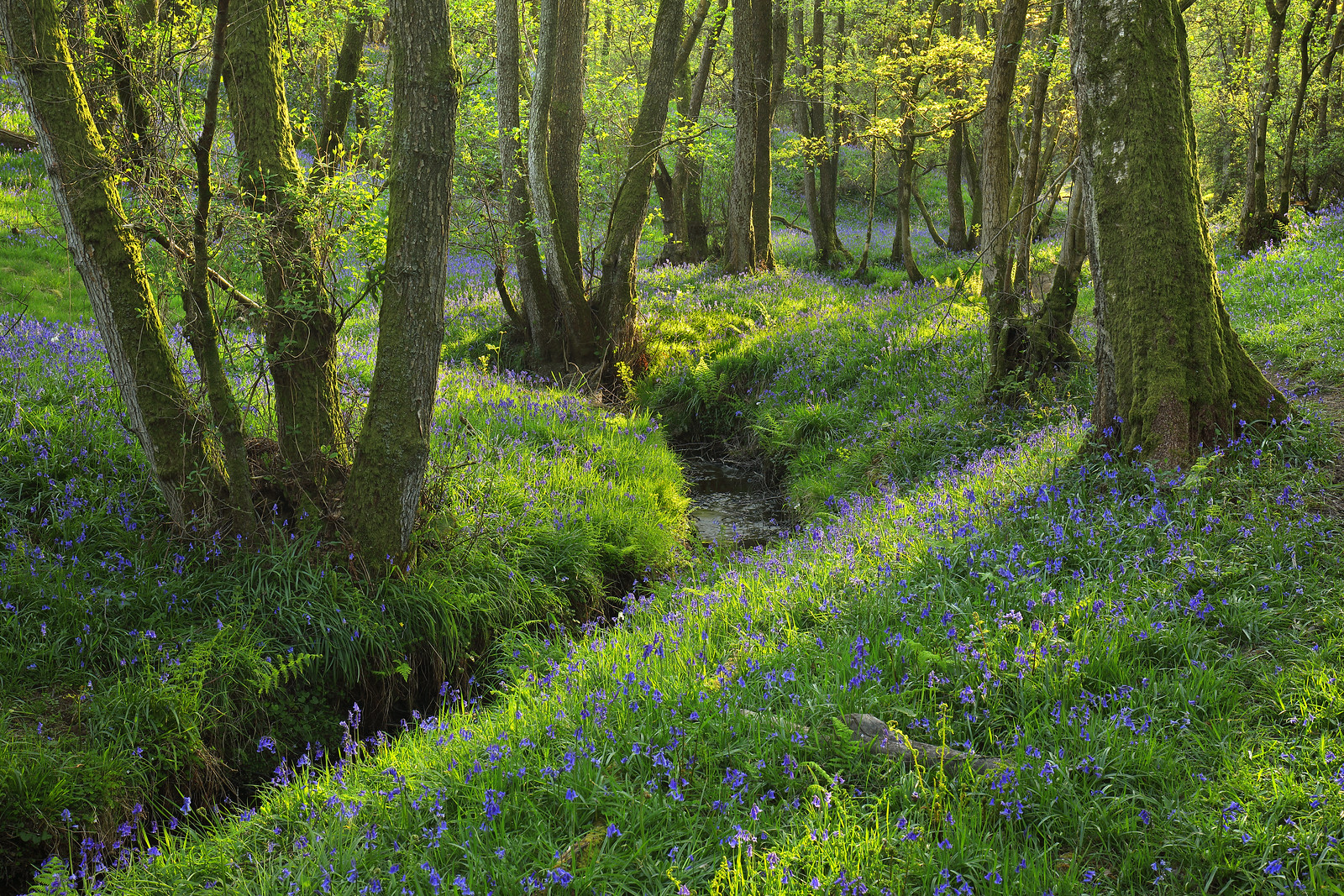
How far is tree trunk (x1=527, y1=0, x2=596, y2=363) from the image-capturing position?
10367 mm

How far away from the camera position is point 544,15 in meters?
10.2

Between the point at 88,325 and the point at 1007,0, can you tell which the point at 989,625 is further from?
→ the point at 88,325

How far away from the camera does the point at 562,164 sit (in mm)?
11352

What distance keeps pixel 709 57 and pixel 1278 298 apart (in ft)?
47.0

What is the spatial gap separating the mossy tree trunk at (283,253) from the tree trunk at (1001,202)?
5954mm

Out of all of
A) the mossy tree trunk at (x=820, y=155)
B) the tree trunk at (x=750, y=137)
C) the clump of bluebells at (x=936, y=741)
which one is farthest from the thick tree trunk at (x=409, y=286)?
the mossy tree trunk at (x=820, y=155)

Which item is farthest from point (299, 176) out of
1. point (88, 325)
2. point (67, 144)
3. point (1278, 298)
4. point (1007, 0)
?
point (1278, 298)

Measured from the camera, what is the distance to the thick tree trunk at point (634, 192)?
10.9 meters

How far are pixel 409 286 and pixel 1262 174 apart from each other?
16414mm

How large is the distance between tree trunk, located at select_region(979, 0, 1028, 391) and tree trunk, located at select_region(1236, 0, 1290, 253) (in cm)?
825

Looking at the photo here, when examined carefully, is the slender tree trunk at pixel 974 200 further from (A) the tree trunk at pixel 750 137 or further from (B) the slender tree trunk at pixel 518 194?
(B) the slender tree trunk at pixel 518 194

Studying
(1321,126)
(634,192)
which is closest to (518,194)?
(634,192)

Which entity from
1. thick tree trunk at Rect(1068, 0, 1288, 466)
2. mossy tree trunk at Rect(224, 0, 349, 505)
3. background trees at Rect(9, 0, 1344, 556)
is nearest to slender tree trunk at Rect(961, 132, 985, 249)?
background trees at Rect(9, 0, 1344, 556)

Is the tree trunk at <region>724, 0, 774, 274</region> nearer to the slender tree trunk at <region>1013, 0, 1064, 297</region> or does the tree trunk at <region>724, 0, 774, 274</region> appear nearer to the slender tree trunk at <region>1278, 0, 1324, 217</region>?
the slender tree trunk at <region>1013, 0, 1064, 297</region>
